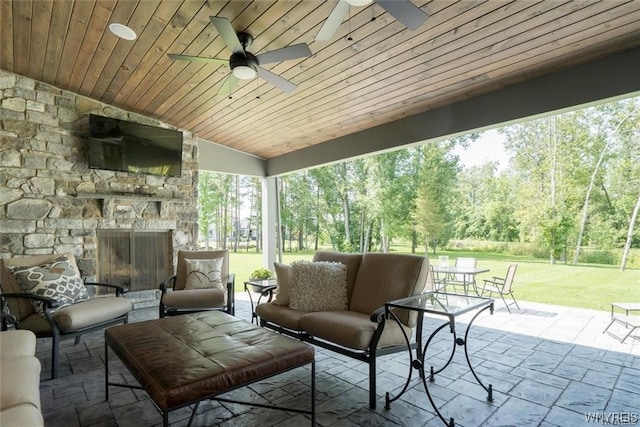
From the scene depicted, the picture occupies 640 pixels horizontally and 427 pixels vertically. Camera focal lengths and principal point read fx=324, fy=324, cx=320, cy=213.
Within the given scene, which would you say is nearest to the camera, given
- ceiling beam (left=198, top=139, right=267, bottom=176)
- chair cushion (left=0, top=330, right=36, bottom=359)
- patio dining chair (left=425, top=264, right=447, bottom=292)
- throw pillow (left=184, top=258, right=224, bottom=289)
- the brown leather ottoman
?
the brown leather ottoman

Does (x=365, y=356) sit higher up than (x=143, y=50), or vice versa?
(x=143, y=50)

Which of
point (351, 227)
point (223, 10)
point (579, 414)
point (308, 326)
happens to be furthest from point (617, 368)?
point (351, 227)

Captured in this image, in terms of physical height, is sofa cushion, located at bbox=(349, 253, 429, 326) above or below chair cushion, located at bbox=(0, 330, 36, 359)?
above

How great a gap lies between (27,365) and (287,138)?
14.9 ft

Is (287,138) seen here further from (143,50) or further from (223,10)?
(223,10)

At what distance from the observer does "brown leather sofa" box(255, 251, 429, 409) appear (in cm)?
224

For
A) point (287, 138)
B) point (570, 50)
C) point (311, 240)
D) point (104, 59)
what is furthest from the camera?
point (311, 240)

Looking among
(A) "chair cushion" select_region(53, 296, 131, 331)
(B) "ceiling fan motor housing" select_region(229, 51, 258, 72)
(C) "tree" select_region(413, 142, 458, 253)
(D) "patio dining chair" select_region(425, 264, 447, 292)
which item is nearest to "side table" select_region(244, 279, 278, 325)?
(A) "chair cushion" select_region(53, 296, 131, 331)

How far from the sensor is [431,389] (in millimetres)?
2432

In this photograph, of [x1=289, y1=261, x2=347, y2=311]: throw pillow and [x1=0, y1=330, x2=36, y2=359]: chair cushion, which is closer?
[x1=0, y1=330, x2=36, y2=359]: chair cushion

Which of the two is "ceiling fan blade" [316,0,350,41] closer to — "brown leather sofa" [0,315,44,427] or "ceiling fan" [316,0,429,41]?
"ceiling fan" [316,0,429,41]

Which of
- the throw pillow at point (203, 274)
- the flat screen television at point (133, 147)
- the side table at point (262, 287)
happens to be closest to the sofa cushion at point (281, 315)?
the side table at point (262, 287)

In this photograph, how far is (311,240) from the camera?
1195 cm

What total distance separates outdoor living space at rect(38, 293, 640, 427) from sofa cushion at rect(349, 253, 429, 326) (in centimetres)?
57
